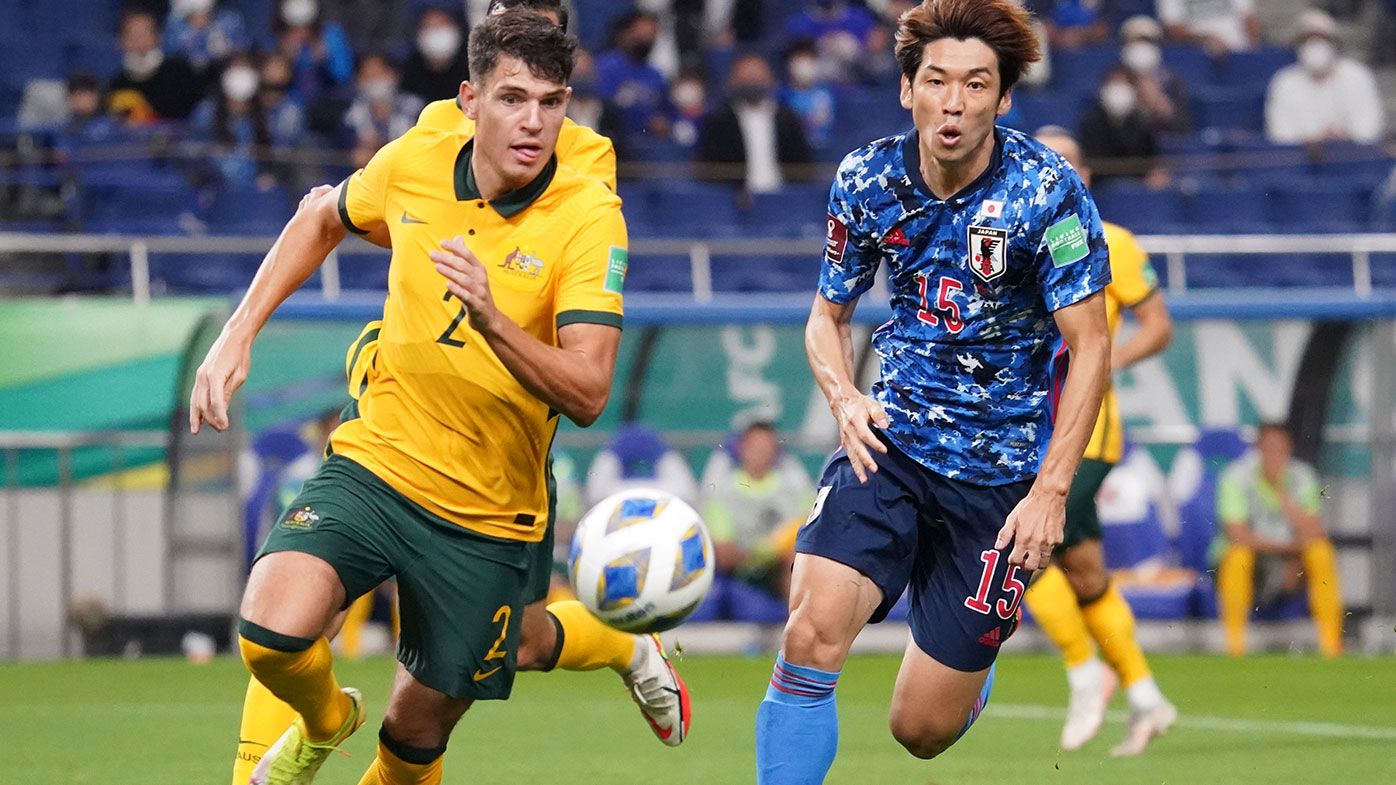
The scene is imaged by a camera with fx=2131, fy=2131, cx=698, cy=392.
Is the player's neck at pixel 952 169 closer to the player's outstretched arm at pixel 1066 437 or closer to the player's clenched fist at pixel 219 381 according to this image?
the player's outstretched arm at pixel 1066 437

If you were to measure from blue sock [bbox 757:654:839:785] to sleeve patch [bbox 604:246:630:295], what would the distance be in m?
1.09

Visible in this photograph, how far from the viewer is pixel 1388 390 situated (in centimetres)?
1531

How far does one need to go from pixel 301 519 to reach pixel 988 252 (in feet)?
6.51

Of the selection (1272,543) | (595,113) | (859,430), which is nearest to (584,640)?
(859,430)

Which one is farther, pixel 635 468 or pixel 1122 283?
pixel 635 468

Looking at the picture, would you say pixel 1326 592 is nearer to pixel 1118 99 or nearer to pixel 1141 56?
pixel 1118 99

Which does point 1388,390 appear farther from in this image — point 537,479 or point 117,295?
point 537,479

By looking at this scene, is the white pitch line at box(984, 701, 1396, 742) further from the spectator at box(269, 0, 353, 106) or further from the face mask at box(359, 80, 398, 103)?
the spectator at box(269, 0, 353, 106)

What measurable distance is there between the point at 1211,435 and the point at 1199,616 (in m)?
1.31

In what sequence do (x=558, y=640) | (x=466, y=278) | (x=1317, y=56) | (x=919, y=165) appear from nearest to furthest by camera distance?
(x=466, y=278) < (x=919, y=165) < (x=558, y=640) < (x=1317, y=56)

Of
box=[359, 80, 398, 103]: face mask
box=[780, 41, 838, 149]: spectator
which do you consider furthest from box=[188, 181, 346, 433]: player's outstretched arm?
box=[780, 41, 838, 149]: spectator

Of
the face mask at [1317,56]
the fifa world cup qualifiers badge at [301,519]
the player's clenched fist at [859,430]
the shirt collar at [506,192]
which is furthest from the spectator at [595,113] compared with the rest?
the fifa world cup qualifiers badge at [301,519]

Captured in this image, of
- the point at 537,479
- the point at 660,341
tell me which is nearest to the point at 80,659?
the point at 660,341

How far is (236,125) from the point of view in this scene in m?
16.9
